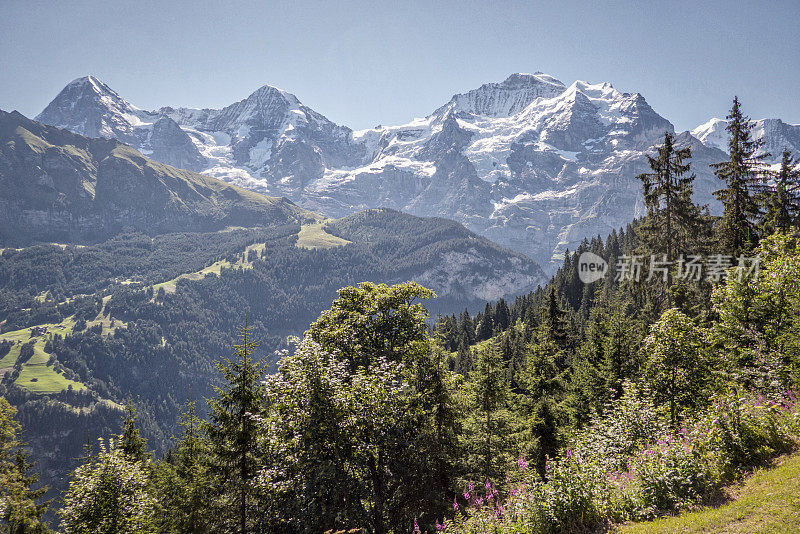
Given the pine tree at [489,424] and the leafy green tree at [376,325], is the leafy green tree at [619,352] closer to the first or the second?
the pine tree at [489,424]

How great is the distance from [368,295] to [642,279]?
1100 inches

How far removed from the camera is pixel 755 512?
9453 millimetres

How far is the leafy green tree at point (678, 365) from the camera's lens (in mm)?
19031

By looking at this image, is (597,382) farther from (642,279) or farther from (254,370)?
(254,370)

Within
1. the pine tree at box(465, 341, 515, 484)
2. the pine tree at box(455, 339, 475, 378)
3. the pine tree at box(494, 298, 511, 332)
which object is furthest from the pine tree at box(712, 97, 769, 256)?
the pine tree at box(494, 298, 511, 332)

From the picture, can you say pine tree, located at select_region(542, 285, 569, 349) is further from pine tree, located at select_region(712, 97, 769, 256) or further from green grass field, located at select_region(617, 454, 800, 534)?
green grass field, located at select_region(617, 454, 800, 534)

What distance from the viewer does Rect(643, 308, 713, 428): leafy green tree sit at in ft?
62.4

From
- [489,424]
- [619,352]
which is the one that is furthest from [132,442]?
[619,352]

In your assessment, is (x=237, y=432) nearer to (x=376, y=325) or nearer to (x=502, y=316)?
(x=376, y=325)

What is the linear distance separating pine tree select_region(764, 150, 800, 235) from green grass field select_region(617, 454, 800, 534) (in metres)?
35.2

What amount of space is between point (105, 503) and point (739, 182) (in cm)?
5149

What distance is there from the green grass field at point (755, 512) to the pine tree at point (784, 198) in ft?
116

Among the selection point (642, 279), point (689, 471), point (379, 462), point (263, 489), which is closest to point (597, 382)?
point (642, 279)

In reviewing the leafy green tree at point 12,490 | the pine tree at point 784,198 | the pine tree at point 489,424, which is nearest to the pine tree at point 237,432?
the pine tree at point 489,424
